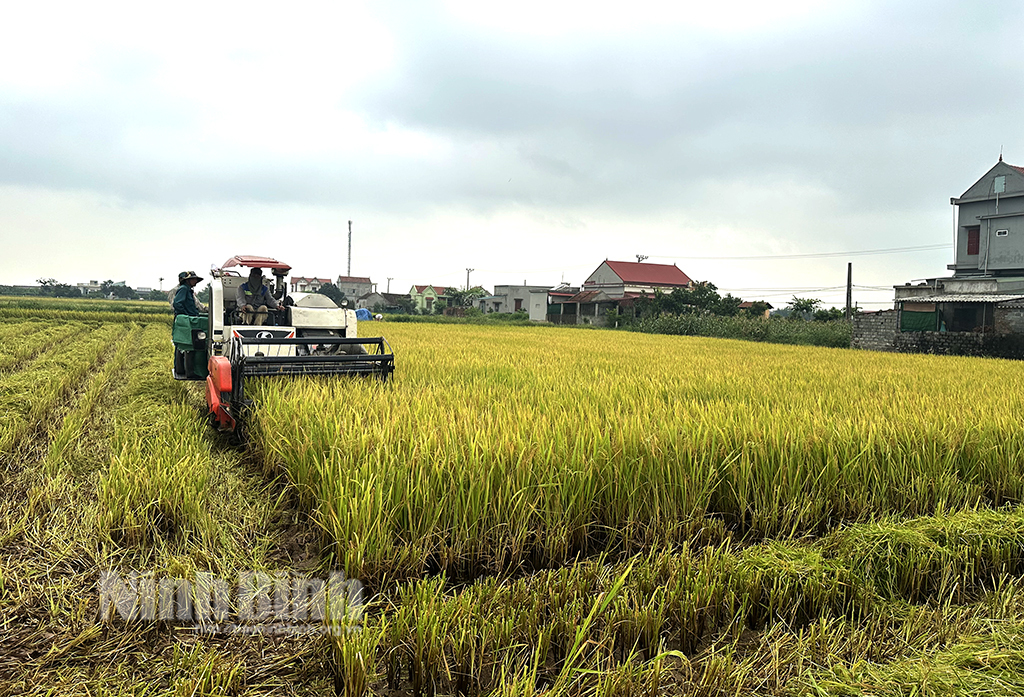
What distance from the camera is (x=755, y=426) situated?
412 centimetres

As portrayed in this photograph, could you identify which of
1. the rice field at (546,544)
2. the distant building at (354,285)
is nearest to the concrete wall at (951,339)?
the rice field at (546,544)

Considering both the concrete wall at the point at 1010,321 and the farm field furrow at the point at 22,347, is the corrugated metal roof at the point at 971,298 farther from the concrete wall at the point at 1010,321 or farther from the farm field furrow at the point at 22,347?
the farm field furrow at the point at 22,347

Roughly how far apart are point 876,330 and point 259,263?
22.1 m

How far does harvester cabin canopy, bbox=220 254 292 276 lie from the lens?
7047mm

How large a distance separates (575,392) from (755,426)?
84.3 inches

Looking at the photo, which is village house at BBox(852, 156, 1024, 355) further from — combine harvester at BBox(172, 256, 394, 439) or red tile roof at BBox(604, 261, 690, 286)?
red tile roof at BBox(604, 261, 690, 286)

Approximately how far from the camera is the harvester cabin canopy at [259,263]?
23.1 ft

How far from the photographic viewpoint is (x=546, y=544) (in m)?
3.07

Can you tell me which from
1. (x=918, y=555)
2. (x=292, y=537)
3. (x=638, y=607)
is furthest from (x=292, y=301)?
(x=918, y=555)

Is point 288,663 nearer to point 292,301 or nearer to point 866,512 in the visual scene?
point 866,512

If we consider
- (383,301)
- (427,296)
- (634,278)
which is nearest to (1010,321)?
(634,278)

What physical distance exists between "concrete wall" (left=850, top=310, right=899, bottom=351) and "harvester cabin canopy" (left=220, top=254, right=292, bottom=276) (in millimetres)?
20579

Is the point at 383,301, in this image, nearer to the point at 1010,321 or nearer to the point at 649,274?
the point at 649,274

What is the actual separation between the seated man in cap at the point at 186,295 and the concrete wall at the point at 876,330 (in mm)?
21207
